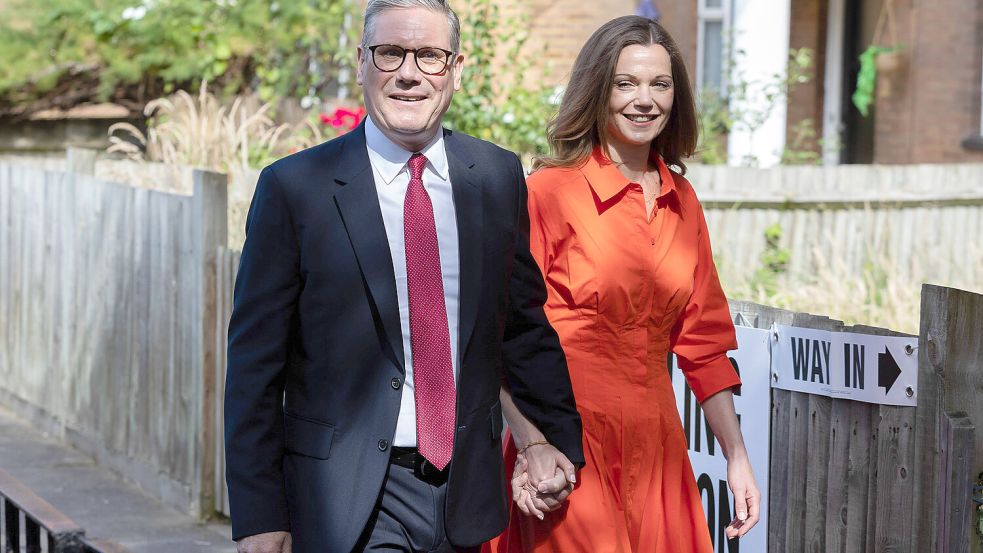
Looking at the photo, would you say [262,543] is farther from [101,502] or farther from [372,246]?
[101,502]

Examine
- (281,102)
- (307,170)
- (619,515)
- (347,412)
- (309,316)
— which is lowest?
(619,515)

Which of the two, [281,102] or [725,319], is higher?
[281,102]

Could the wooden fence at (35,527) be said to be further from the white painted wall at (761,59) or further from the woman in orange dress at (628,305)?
the white painted wall at (761,59)

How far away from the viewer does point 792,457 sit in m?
4.17

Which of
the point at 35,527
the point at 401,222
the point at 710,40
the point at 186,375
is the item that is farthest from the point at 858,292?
the point at 710,40

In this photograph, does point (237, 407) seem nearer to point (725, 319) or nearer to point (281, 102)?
point (725, 319)

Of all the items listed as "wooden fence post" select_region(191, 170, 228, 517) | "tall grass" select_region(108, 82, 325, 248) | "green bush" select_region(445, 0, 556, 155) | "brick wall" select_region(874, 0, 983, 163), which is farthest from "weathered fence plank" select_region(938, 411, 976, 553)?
"brick wall" select_region(874, 0, 983, 163)

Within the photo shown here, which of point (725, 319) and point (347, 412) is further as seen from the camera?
point (725, 319)

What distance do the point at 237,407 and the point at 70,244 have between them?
18.3 feet

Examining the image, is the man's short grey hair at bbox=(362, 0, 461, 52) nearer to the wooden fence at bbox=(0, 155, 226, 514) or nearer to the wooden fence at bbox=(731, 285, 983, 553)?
the wooden fence at bbox=(731, 285, 983, 553)

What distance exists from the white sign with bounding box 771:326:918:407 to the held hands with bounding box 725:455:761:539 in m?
0.47

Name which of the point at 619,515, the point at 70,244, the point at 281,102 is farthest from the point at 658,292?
the point at 281,102

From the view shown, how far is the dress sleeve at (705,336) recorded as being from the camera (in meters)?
3.68

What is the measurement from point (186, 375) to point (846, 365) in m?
3.58
